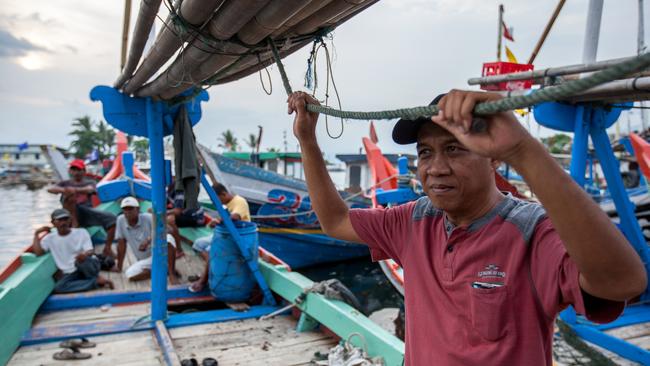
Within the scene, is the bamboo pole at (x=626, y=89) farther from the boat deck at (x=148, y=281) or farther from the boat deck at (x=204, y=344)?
the boat deck at (x=148, y=281)

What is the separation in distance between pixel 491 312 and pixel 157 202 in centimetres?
375

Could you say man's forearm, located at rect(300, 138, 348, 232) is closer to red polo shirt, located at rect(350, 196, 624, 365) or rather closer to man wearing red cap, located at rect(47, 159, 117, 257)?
red polo shirt, located at rect(350, 196, 624, 365)

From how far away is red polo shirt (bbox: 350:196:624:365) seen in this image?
107 cm

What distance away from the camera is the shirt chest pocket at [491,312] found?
3.79ft

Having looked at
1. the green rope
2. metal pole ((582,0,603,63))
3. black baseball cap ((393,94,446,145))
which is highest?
metal pole ((582,0,603,63))

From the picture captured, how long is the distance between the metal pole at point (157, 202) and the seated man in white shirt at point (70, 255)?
1.57 meters

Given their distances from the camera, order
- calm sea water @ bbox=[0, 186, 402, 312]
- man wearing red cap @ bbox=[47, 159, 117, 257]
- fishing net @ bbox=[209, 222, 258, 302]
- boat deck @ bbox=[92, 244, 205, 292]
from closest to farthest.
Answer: fishing net @ bbox=[209, 222, 258, 302] → boat deck @ bbox=[92, 244, 205, 292] → man wearing red cap @ bbox=[47, 159, 117, 257] → calm sea water @ bbox=[0, 186, 402, 312]

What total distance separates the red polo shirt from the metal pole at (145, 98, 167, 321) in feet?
11.3

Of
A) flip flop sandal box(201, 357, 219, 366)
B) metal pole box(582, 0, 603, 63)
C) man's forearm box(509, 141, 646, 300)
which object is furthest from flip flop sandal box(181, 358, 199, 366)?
metal pole box(582, 0, 603, 63)

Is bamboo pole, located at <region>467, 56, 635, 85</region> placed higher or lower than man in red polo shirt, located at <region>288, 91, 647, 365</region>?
higher

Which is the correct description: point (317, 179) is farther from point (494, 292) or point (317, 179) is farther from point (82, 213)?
point (82, 213)

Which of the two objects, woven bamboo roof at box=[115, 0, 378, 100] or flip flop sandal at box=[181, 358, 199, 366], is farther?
flip flop sandal at box=[181, 358, 199, 366]

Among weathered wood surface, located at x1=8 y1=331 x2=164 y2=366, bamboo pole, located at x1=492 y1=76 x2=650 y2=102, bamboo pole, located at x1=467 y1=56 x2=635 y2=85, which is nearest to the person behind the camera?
bamboo pole, located at x1=492 y1=76 x2=650 y2=102

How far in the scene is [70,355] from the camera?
363cm
